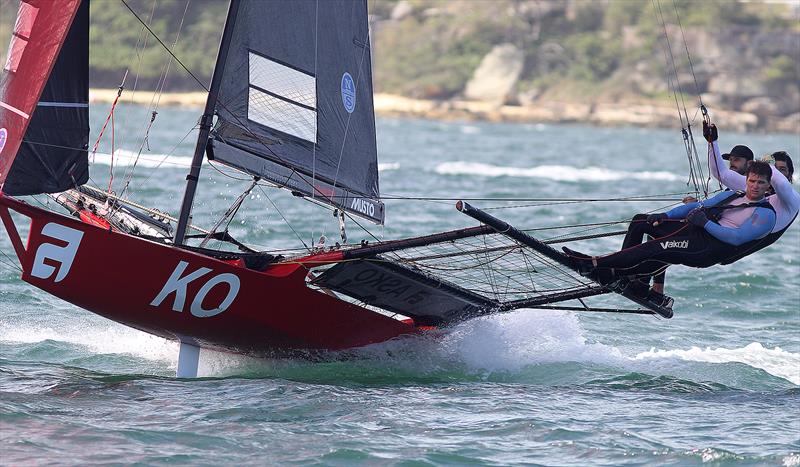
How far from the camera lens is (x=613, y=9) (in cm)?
7631

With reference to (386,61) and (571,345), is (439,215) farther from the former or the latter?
(386,61)

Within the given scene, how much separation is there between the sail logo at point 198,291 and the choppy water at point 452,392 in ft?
1.57

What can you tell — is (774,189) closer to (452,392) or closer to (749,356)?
(749,356)

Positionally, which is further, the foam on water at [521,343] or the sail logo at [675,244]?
the foam on water at [521,343]

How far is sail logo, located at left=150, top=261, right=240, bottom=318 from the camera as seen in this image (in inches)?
283

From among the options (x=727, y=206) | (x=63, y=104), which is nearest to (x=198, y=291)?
(x=63, y=104)

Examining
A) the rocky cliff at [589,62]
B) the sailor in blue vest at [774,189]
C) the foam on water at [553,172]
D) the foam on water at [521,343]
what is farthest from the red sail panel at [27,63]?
the rocky cliff at [589,62]

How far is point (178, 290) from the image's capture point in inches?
284

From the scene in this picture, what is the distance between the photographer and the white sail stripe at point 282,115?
25.1 ft

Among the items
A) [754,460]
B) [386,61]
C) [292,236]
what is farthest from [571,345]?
[386,61]

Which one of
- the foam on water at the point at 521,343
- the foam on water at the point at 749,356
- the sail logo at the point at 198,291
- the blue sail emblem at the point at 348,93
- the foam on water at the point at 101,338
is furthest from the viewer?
the foam on water at the point at 749,356

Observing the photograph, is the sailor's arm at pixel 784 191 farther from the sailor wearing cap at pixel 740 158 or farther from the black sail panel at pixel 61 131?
the black sail panel at pixel 61 131

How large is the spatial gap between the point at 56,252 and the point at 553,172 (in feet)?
68.0

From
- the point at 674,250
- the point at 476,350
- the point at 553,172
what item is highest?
the point at 553,172
